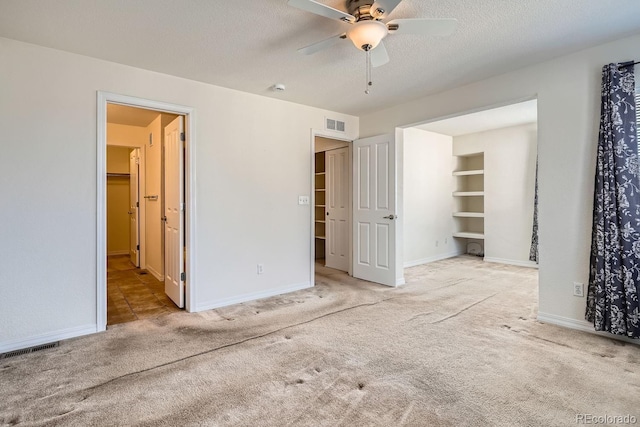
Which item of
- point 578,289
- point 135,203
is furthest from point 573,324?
point 135,203

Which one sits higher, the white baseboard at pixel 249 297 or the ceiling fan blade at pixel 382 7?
the ceiling fan blade at pixel 382 7

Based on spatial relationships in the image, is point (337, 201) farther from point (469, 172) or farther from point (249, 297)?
point (469, 172)

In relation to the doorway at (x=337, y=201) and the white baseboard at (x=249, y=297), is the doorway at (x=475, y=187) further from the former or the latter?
the white baseboard at (x=249, y=297)

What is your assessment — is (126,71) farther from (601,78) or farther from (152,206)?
(601,78)

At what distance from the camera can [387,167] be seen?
449 cm

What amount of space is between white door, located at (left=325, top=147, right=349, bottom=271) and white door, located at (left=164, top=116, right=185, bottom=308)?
2768mm

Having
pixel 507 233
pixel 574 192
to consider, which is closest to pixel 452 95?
pixel 574 192

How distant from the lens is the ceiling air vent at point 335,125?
4.64 meters

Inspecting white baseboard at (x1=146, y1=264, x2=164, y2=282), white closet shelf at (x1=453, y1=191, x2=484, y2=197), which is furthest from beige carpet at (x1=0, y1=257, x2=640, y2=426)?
white closet shelf at (x1=453, y1=191, x2=484, y2=197)

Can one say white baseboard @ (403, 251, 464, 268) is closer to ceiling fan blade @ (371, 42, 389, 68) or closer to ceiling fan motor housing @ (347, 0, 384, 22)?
ceiling fan blade @ (371, 42, 389, 68)

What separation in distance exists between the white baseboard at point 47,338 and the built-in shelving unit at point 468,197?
644cm

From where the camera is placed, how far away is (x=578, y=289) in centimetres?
291

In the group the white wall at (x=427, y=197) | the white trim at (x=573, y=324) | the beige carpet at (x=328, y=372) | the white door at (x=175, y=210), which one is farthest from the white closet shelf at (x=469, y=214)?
the white door at (x=175, y=210)

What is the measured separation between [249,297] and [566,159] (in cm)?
359
